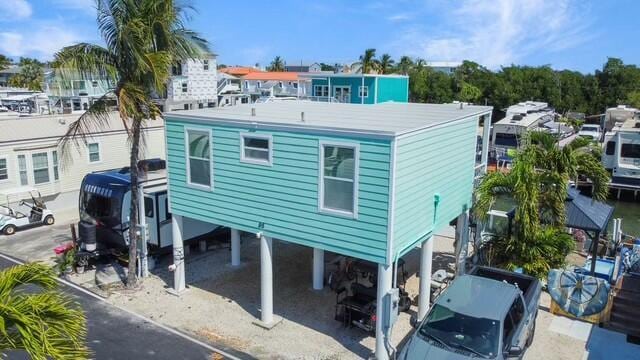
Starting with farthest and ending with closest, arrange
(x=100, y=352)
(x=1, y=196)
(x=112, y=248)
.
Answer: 1. (x=1, y=196)
2. (x=112, y=248)
3. (x=100, y=352)

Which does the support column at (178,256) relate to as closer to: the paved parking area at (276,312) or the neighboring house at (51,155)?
the paved parking area at (276,312)

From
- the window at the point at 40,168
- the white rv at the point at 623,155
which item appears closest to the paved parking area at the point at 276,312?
the window at the point at 40,168

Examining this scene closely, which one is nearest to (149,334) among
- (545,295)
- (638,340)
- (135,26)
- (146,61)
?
(146,61)

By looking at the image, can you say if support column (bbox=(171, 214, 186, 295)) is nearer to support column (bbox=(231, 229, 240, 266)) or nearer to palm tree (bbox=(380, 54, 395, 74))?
support column (bbox=(231, 229, 240, 266))

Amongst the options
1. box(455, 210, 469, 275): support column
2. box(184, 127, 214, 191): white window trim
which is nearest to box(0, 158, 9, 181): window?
box(184, 127, 214, 191): white window trim

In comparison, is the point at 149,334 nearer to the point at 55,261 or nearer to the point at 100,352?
the point at 100,352
